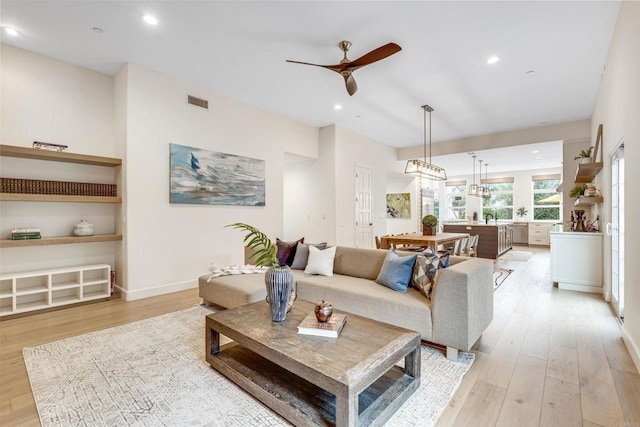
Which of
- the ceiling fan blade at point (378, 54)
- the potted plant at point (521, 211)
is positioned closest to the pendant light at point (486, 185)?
the potted plant at point (521, 211)

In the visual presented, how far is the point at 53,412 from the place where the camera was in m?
1.70

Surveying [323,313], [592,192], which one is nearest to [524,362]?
[323,313]

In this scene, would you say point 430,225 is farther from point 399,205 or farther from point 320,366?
point 399,205

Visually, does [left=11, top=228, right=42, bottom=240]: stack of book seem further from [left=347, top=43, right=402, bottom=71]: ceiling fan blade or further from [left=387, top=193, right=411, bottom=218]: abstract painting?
[left=387, top=193, right=411, bottom=218]: abstract painting

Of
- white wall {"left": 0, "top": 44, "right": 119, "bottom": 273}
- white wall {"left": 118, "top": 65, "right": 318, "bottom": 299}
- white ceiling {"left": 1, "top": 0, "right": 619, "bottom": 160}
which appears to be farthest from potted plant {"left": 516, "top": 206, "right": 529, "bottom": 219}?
white wall {"left": 0, "top": 44, "right": 119, "bottom": 273}

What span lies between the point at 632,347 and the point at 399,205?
8.28 m

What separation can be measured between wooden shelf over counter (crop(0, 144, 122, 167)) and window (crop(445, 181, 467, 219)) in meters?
12.2

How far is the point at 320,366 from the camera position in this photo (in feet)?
4.83

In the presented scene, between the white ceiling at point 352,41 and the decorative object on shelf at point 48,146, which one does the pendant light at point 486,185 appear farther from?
the decorative object on shelf at point 48,146

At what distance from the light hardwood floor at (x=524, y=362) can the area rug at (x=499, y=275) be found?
0.73 metres

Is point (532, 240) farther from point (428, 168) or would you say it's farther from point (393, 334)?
point (393, 334)

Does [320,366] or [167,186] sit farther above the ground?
[167,186]

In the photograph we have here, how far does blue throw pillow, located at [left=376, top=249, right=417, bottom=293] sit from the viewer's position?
110 inches

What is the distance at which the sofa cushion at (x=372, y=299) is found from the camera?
7.95ft
